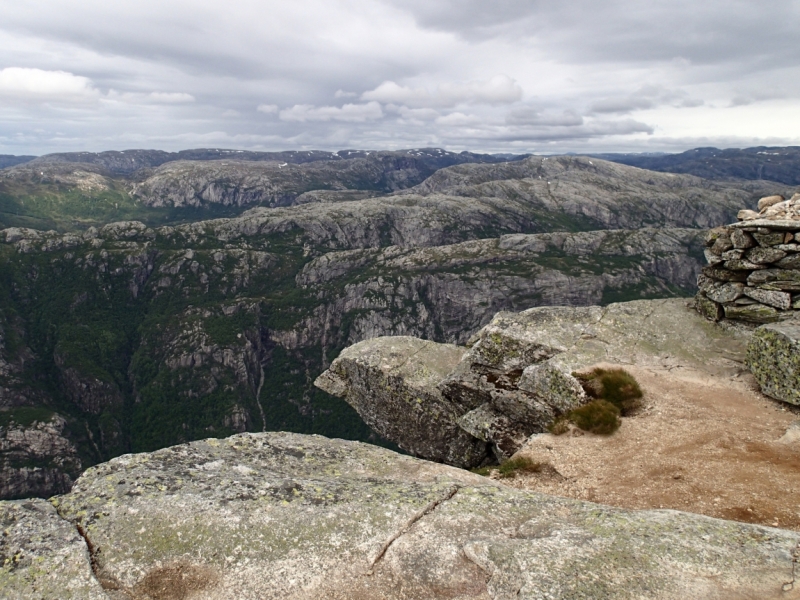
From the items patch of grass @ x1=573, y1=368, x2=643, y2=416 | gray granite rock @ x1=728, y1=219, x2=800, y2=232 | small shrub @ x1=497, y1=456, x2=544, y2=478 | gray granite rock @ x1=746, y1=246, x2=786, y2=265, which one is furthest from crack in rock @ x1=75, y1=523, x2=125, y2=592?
gray granite rock @ x1=728, y1=219, x2=800, y2=232

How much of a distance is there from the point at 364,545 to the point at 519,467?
1120cm

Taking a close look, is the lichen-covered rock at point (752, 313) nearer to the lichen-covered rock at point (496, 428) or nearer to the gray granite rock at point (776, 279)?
the gray granite rock at point (776, 279)

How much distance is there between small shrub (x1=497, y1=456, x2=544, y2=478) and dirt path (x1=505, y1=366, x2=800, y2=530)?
42 centimetres

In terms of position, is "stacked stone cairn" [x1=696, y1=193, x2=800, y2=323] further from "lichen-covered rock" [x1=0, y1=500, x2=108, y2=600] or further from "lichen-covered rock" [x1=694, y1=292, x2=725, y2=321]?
"lichen-covered rock" [x1=0, y1=500, x2=108, y2=600]

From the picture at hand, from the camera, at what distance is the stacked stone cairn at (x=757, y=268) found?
27.3m

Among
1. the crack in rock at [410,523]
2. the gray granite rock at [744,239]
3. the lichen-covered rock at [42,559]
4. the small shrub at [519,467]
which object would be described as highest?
the gray granite rock at [744,239]

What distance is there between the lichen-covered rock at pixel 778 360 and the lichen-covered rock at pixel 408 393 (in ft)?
56.0

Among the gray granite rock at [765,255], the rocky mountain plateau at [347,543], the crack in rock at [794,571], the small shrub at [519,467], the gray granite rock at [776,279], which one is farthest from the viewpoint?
the gray granite rock at [765,255]

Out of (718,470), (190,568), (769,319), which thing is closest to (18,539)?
(190,568)

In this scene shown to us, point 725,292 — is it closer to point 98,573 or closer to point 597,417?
point 597,417

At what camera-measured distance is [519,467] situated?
20234 mm

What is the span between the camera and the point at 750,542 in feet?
34.4

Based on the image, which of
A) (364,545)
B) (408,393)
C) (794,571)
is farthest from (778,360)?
(364,545)

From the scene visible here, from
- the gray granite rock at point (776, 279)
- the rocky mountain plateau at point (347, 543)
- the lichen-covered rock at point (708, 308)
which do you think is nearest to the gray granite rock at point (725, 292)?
the lichen-covered rock at point (708, 308)
